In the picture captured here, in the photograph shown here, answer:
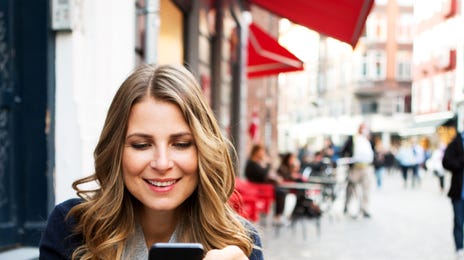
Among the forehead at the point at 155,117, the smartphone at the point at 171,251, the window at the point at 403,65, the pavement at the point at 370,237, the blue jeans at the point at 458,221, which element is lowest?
the pavement at the point at 370,237

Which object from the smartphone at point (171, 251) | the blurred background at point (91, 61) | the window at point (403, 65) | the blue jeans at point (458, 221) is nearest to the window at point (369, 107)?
the window at point (403, 65)

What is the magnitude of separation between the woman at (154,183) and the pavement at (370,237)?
4.03 meters

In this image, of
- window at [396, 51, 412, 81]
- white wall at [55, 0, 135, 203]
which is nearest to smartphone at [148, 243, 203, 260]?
white wall at [55, 0, 135, 203]

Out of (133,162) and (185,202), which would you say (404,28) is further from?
(133,162)

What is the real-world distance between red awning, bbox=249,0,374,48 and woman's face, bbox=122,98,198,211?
3.89 meters

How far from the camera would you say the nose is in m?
1.53

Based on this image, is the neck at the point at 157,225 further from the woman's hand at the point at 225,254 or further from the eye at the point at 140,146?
the woman's hand at the point at 225,254

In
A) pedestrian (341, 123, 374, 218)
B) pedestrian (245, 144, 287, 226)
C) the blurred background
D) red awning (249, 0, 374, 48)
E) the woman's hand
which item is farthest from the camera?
pedestrian (341, 123, 374, 218)

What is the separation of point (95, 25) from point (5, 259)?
157 cm

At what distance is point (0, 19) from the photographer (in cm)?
322

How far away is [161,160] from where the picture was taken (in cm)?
152

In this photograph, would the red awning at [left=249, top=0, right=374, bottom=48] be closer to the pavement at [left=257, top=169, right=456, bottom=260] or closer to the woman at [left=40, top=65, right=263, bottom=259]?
the pavement at [left=257, top=169, right=456, bottom=260]

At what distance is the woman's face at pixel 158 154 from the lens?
155cm

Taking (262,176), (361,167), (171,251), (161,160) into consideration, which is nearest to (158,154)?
(161,160)
